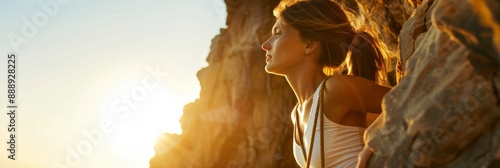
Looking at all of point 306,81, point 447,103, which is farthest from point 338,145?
point 447,103

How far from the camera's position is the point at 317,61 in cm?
369

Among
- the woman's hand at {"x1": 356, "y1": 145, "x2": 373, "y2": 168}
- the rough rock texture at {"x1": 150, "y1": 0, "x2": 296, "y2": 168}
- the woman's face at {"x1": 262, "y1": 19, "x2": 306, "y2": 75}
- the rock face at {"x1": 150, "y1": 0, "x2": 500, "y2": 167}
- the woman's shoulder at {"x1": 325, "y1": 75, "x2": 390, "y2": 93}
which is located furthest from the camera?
the rough rock texture at {"x1": 150, "y1": 0, "x2": 296, "y2": 168}

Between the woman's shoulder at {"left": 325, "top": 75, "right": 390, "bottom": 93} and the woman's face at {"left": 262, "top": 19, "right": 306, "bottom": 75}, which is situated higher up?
the woman's face at {"left": 262, "top": 19, "right": 306, "bottom": 75}

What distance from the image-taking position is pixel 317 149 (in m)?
3.15

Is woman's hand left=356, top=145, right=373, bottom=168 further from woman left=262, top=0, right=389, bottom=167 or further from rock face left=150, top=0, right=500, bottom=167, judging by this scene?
woman left=262, top=0, right=389, bottom=167

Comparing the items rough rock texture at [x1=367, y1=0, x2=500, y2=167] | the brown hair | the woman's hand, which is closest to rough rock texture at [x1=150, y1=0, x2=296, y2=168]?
the brown hair

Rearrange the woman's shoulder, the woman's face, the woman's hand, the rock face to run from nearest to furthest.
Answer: the rock face
the woman's hand
the woman's shoulder
the woman's face

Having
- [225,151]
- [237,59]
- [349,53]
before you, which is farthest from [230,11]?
[349,53]

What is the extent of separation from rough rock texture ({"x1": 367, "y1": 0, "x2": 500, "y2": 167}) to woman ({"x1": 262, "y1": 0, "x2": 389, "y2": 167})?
2.97ft

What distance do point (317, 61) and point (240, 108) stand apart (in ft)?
63.6

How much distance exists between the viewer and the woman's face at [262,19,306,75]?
357 cm

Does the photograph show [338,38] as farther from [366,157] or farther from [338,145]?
[366,157]

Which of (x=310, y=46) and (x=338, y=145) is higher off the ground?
(x=310, y=46)

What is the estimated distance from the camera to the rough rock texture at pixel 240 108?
22.0m
